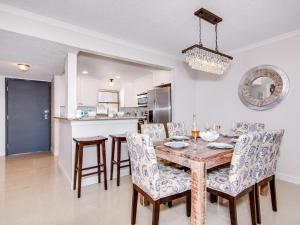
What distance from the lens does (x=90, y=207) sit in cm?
206

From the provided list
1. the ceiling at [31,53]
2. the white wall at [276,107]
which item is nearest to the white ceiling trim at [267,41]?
the white wall at [276,107]

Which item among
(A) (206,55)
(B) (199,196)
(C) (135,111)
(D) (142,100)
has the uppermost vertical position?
(A) (206,55)

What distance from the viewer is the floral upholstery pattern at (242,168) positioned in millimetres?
1442

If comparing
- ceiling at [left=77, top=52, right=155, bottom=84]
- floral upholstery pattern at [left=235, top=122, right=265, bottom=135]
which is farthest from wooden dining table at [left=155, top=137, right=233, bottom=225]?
ceiling at [left=77, top=52, right=155, bottom=84]

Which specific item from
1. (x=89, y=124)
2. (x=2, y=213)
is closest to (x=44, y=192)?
(x=2, y=213)

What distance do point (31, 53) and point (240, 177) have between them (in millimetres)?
3402

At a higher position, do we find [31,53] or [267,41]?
[267,41]

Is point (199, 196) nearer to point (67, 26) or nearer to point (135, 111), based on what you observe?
point (67, 26)

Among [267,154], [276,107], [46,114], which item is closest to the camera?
[267,154]

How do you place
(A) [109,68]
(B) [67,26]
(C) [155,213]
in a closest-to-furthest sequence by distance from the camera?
(C) [155,213], (B) [67,26], (A) [109,68]

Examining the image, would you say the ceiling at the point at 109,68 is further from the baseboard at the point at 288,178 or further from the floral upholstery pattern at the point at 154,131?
the baseboard at the point at 288,178

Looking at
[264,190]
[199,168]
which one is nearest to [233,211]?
[199,168]

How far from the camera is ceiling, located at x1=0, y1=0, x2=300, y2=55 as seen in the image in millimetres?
2027

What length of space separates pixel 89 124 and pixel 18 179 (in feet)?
5.09
